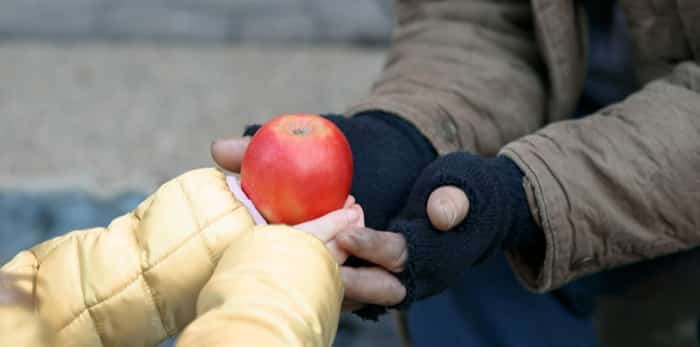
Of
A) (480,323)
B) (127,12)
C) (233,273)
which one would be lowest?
(480,323)

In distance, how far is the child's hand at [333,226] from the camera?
2.33 feet

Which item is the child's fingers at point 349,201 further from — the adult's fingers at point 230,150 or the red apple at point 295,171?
the adult's fingers at point 230,150

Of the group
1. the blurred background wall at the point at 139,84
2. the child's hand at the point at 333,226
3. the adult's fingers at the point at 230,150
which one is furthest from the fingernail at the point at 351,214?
the blurred background wall at the point at 139,84

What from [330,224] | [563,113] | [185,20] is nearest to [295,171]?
[330,224]

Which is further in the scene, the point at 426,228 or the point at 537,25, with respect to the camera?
the point at 537,25

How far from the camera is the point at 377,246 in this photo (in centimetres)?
71

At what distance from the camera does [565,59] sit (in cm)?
92

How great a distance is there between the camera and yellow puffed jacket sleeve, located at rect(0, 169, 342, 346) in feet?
1.98

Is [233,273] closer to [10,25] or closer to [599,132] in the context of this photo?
[599,132]

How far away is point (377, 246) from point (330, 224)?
0.05 meters

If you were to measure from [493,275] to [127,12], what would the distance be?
1.46 meters

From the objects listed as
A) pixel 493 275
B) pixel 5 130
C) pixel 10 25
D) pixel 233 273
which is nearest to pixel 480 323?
pixel 493 275

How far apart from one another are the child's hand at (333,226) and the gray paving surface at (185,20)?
140cm

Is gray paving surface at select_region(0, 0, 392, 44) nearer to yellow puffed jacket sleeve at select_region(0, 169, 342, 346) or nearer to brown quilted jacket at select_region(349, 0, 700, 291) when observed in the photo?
brown quilted jacket at select_region(349, 0, 700, 291)
